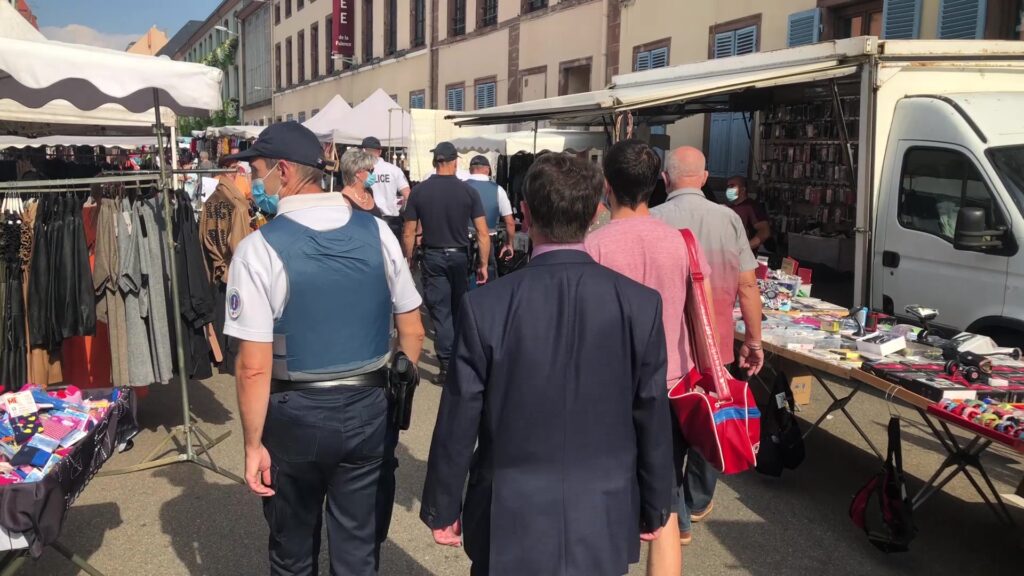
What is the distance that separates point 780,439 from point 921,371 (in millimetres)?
1090

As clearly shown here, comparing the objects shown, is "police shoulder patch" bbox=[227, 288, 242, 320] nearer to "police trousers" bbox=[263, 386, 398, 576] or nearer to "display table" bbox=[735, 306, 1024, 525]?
A: "police trousers" bbox=[263, 386, 398, 576]

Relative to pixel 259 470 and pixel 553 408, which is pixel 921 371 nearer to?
pixel 553 408

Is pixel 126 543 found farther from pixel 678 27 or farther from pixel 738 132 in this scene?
pixel 678 27

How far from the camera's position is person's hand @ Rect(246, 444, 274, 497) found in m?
→ 2.56

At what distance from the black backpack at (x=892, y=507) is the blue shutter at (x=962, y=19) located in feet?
23.1

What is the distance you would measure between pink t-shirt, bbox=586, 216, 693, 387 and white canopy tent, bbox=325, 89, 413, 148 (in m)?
13.4

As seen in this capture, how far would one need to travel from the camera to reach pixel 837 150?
1016 centimetres

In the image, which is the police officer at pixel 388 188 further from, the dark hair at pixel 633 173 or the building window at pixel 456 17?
the building window at pixel 456 17

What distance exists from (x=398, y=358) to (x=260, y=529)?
1918 mm

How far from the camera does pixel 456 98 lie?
22500mm

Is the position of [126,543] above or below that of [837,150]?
below

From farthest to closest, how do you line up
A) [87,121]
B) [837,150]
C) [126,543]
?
1. [837,150]
2. [87,121]
3. [126,543]

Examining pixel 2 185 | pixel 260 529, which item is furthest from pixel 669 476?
pixel 2 185

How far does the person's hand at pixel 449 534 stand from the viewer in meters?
2.20
